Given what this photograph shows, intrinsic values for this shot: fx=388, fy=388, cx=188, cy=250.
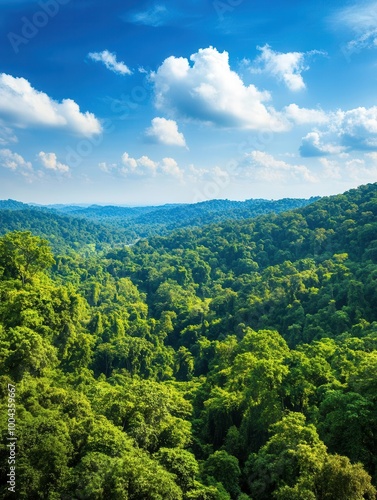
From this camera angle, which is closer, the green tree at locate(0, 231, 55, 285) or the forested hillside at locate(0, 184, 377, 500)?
the forested hillside at locate(0, 184, 377, 500)

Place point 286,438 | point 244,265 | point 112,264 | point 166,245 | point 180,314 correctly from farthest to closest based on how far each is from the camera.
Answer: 1. point 166,245
2. point 112,264
3. point 244,265
4. point 180,314
5. point 286,438

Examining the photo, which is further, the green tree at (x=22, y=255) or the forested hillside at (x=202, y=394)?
the green tree at (x=22, y=255)

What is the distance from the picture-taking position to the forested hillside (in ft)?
48.6

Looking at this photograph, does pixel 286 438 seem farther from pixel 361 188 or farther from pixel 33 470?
pixel 361 188

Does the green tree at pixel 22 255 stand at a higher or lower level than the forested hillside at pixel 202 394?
higher

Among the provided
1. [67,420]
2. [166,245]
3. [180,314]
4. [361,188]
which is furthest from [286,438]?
A: [166,245]

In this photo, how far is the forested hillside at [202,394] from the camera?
48.6 feet

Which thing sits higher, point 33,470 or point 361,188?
point 361,188

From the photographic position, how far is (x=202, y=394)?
105ft

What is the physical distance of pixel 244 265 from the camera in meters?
91.8

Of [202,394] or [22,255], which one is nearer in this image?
[202,394]

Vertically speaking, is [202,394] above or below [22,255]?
below

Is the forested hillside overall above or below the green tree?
below

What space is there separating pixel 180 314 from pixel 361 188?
6531 cm
